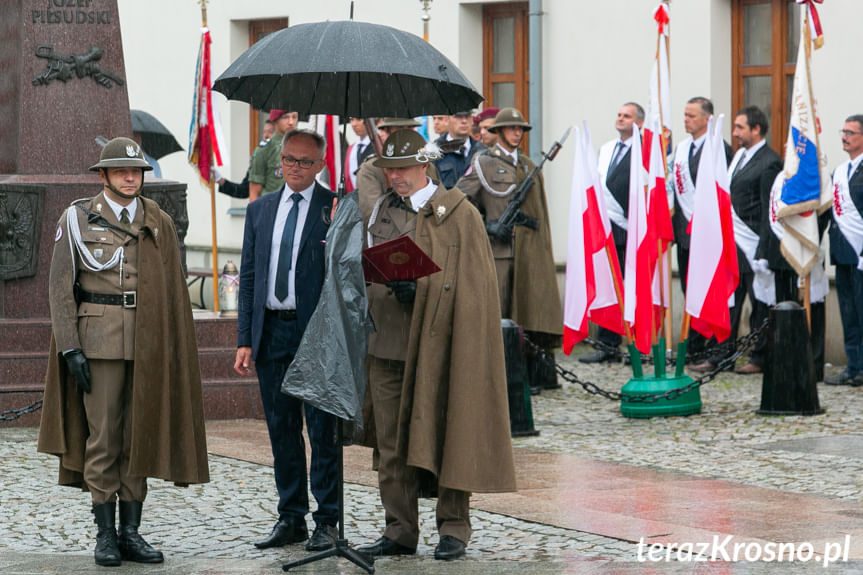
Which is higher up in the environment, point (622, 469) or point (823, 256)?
point (823, 256)

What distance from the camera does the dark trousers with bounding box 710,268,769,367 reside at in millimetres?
14305

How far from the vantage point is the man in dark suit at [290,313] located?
740cm

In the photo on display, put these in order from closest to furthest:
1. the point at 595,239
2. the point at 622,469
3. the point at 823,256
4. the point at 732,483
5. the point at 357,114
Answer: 1. the point at 357,114
2. the point at 732,483
3. the point at 622,469
4. the point at 595,239
5. the point at 823,256

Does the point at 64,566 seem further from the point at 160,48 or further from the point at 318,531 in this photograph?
the point at 160,48

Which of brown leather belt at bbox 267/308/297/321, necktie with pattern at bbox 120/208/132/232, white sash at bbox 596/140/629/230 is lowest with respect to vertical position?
brown leather belt at bbox 267/308/297/321

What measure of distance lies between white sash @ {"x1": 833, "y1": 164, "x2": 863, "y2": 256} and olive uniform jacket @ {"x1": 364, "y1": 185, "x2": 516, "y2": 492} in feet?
23.4

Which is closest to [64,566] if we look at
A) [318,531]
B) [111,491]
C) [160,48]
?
[111,491]

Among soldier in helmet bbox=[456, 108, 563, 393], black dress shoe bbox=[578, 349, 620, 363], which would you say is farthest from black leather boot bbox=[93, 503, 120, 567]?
black dress shoe bbox=[578, 349, 620, 363]

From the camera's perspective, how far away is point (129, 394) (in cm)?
735

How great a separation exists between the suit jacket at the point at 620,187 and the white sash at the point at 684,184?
51 cm

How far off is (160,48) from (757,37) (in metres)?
10.0

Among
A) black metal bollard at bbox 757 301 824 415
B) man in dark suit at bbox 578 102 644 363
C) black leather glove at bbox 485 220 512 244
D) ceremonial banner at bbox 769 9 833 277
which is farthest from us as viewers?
man in dark suit at bbox 578 102 644 363

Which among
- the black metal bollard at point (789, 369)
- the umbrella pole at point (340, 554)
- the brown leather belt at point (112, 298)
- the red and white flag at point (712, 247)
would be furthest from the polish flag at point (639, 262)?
the brown leather belt at point (112, 298)

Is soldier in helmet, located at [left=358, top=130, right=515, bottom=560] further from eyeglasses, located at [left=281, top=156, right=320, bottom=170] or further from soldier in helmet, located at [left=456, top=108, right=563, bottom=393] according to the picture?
soldier in helmet, located at [left=456, top=108, right=563, bottom=393]
